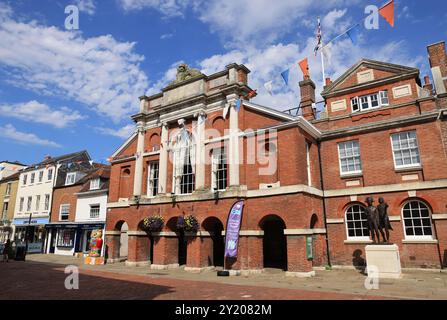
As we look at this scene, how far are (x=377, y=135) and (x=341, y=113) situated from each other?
100 inches

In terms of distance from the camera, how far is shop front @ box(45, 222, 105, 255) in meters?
29.2

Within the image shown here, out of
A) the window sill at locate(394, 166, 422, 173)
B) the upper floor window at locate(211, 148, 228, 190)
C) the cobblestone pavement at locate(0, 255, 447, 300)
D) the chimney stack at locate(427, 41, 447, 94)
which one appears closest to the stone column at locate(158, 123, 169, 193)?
the upper floor window at locate(211, 148, 228, 190)

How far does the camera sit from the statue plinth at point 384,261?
1277cm

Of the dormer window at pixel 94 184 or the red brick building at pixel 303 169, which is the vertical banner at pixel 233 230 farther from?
the dormer window at pixel 94 184

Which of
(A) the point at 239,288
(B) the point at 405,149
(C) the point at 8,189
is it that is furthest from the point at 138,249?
(C) the point at 8,189

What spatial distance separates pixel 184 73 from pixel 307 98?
839 centimetres

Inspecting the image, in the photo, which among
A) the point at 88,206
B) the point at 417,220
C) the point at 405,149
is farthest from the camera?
the point at 88,206

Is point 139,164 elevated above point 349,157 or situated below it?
above

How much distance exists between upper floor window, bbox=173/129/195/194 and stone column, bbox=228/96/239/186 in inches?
117

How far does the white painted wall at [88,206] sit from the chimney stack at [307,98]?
19.6 m

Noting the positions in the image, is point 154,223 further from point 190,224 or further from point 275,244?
point 275,244

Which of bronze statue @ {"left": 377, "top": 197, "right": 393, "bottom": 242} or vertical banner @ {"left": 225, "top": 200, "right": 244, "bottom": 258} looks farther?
vertical banner @ {"left": 225, "top": 200, "right": 244, "bottom": 258}

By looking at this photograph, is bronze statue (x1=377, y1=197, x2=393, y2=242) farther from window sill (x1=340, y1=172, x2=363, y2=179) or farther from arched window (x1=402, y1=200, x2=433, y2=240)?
window sill (x1=340, y1=172, x2=363, y2=179)

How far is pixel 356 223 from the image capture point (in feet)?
54.9
